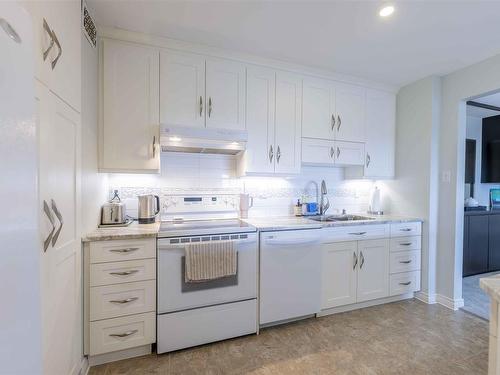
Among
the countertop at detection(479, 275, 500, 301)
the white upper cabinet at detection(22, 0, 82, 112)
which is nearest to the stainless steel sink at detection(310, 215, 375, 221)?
the countertop at detection(479, 275, 500, 301)

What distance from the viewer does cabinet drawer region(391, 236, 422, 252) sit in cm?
257

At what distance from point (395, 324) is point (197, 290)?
5.97 feet

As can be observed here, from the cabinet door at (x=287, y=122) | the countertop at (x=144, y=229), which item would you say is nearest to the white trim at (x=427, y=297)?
the countertop at (x=144, y=229)

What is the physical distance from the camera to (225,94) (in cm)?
223

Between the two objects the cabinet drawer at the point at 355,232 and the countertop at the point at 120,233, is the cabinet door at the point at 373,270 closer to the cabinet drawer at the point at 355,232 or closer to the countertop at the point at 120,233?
the cabinet drawer at the point at 355,232

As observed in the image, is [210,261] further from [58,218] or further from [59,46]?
[59,46]

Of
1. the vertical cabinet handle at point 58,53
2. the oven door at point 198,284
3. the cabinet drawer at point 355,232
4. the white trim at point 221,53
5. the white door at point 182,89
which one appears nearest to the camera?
the vertical cabinet handle at point 58,53

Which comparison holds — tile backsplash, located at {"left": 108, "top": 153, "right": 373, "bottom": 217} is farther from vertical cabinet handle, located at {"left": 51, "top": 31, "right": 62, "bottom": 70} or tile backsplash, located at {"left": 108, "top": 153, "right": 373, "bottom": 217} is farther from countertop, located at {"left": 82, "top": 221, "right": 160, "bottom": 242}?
vertical cabinet handle, located at {"left": 51, "top": 31, "right": 62, "bottom": 70}

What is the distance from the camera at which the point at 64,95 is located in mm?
1284

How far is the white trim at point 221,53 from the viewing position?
1922mm

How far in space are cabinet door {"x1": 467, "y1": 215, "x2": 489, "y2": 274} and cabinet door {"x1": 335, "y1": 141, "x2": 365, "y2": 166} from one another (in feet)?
6.65

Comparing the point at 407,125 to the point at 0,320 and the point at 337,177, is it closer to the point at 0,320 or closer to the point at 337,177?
the point at 337,177

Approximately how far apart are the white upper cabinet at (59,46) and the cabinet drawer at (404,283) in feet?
10.3

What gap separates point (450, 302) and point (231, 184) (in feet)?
8.48
